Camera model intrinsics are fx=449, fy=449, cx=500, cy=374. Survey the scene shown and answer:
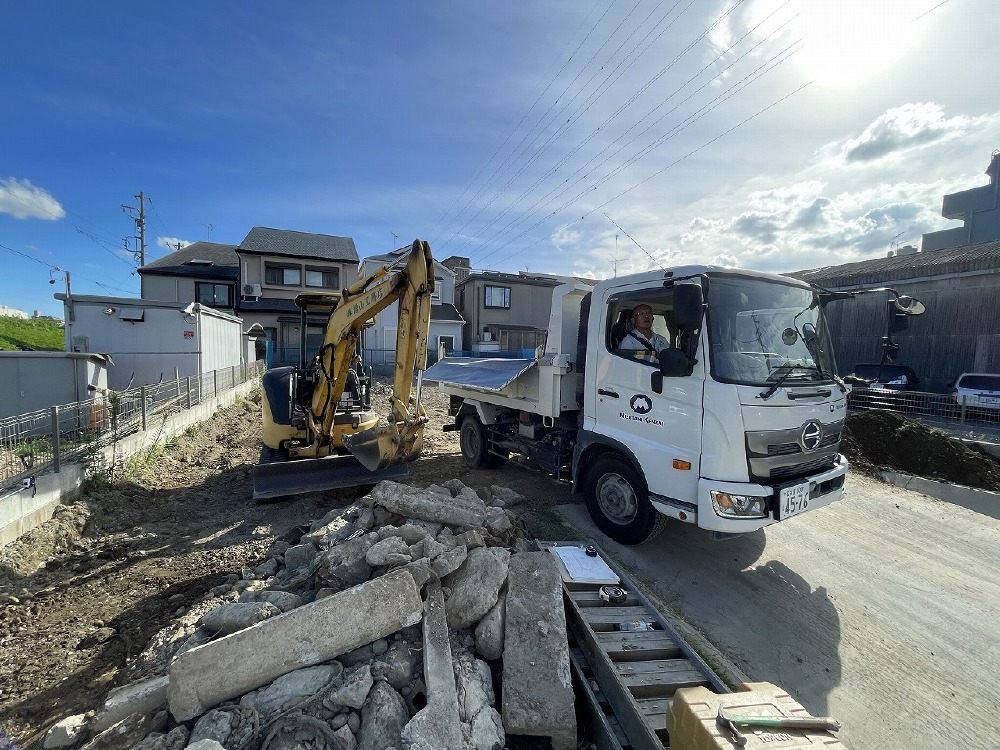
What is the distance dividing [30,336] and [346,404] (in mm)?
26940

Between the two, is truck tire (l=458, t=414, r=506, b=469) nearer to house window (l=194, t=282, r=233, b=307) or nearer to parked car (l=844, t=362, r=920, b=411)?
parked car (l=844, t=362, r=920, b=411)

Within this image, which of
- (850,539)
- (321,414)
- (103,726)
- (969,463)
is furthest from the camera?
(969,463)

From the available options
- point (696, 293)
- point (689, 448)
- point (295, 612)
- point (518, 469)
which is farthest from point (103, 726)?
point (518, 469)

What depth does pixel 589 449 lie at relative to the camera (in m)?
5.08

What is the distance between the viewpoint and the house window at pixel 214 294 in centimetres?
2627

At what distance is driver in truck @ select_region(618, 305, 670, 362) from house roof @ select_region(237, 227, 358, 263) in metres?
26.8

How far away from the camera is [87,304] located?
1149 centimetres

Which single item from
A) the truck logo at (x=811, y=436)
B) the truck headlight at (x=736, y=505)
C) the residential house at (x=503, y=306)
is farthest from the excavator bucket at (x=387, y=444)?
the residential house at (x=503, y=306)

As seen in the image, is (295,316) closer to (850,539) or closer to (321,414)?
(321,414)

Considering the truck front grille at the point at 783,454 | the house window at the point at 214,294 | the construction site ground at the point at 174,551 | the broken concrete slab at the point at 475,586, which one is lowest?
the construction site ground at the point at 174,551

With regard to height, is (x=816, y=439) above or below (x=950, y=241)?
below

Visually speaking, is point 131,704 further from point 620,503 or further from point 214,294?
point 214,294

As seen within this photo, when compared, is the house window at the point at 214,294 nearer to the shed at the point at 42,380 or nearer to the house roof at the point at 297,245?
the house roof at the point at 297,245

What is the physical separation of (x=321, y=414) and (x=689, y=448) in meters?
4.94
